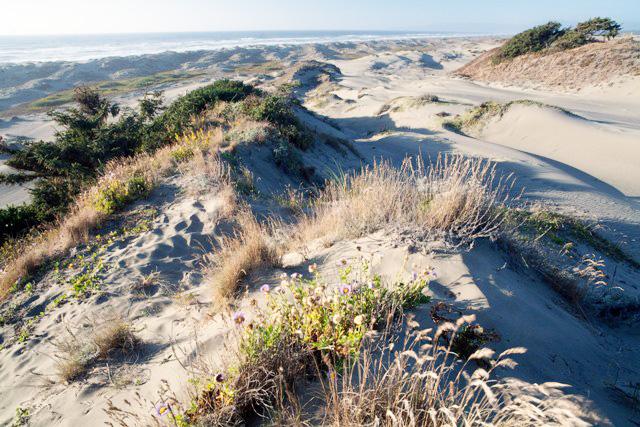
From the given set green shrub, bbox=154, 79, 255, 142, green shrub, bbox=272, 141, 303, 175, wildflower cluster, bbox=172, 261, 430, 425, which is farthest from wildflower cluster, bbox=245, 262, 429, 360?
green shrub, bbox=154, 79, 255, 142

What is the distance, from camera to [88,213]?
605cm

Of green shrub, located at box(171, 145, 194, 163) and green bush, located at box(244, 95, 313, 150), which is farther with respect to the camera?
green bush, located at box(244, 95, 313, 150)

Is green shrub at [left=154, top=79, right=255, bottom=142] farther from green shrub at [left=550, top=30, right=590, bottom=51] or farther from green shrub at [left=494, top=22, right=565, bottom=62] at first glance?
green shrub at [left=494, top=22, right=565, bottom=62]

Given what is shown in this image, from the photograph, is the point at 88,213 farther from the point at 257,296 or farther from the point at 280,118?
the point at 280,118

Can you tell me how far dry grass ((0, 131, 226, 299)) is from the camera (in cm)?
522

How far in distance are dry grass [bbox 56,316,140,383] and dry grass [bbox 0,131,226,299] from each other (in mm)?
2489

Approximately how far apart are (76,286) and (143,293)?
105 centimetres

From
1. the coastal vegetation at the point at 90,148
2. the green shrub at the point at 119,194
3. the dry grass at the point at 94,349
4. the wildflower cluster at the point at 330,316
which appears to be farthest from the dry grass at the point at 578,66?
the dry grass at the point at 94,349

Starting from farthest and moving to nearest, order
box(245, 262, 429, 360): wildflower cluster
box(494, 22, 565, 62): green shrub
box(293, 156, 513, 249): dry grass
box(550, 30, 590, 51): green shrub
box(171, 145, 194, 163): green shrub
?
box(494, 22, 565, 62): green shrub
box(550, 30, 590, 51): green shrub
box(171, 145, 194, 163): green shrub
box(293, 156, 513, 249): dry grass
box(245, 262, 429, 360): wildflower cluster

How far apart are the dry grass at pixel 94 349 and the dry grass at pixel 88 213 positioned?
2.49 metres

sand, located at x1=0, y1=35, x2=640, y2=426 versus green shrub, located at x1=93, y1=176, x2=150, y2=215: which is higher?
green shrub, located at x1=93, y1=176, x2=150, y2=215

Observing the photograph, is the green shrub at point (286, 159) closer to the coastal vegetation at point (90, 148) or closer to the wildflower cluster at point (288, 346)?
the coastal vegetation at point (90, 148)

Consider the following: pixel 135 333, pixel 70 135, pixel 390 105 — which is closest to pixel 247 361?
pixel 135 333

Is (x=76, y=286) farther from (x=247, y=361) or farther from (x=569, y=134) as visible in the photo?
(x=569, y=134)
